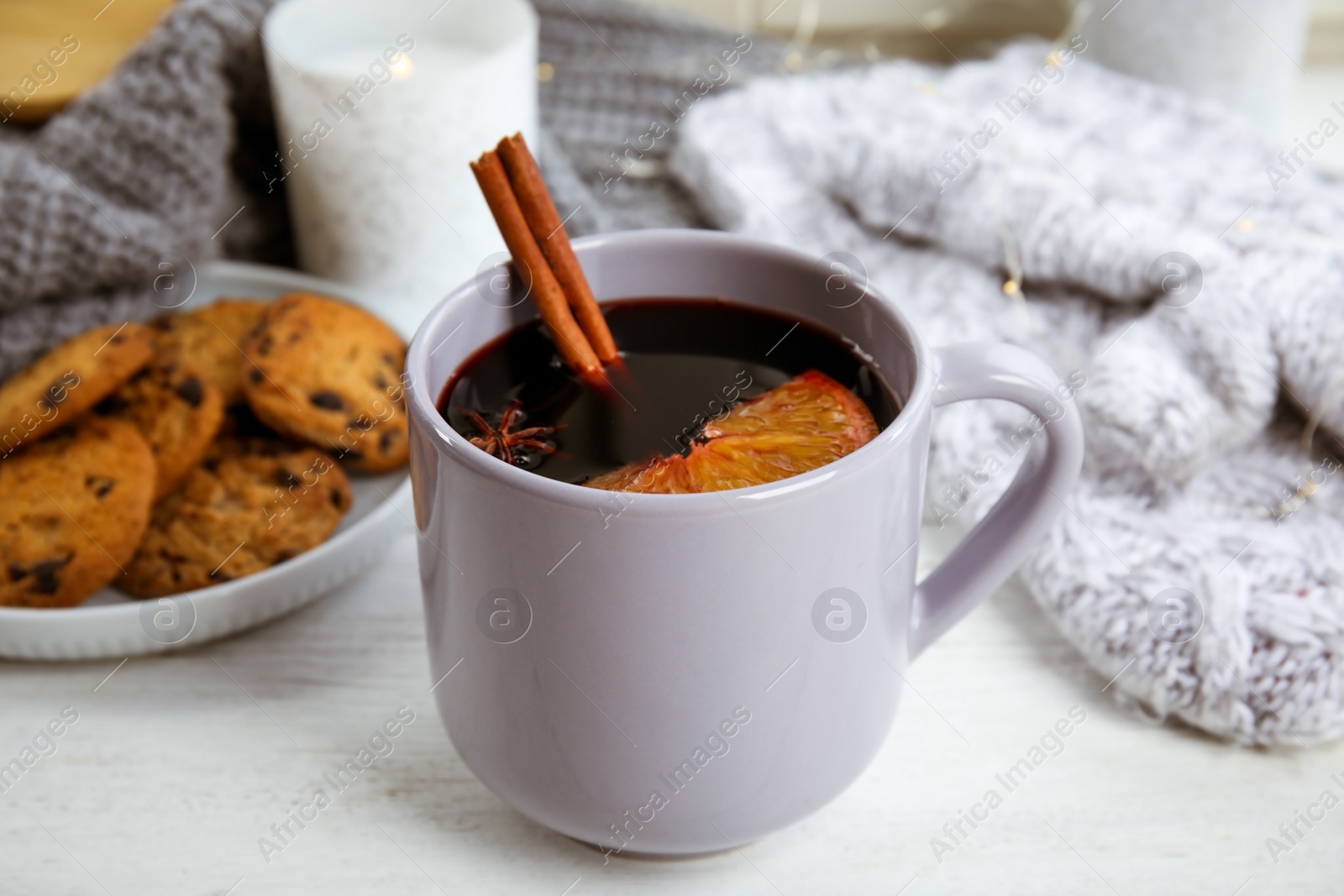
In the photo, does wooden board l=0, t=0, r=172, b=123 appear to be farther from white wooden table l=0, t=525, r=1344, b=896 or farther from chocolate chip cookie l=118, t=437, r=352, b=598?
white wooden table l=0, t=525, r=1344, b=896

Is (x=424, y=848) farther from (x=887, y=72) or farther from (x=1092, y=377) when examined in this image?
(x=887, y=72)

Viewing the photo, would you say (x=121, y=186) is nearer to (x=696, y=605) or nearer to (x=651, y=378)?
(x=651, y=378)

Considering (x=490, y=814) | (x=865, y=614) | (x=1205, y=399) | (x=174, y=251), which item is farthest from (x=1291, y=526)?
(x=174, y=251)

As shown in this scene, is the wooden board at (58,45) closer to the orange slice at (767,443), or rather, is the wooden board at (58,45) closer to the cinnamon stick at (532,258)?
the cinnamon stick at (532,258)

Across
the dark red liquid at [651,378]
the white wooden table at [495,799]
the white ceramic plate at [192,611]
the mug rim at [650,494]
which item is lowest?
the white wooden table at [495,799]

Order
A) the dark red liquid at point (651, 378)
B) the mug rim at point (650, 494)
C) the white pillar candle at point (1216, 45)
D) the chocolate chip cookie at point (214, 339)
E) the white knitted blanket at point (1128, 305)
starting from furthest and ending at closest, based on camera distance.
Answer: the white pillar candle at point (1216, 45) < the chocolate chip cookie at point (214, 339) < the white knitted blanket at point (1128, 305) < the dark red liquid at point (651, 378) < the mug rim at point (650, 494)

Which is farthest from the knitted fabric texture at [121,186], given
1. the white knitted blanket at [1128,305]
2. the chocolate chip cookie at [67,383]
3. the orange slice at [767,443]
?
the orange slice at [767,443]
